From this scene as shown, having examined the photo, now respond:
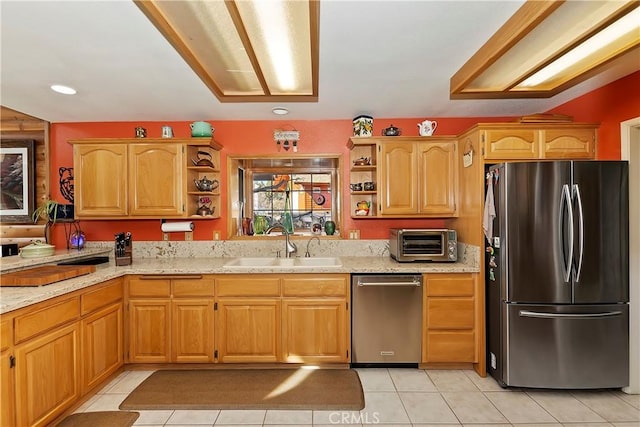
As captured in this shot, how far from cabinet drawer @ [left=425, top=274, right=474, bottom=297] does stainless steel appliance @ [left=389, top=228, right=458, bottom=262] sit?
23 cm

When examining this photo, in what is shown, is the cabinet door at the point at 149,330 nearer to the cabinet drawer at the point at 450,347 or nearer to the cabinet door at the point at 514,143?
the cabinet drawer at the point at 450,347

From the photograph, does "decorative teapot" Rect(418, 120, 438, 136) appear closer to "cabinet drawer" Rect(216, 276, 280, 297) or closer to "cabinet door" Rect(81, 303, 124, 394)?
"cabinet drawer" Rect(216, 276, 280, 297)

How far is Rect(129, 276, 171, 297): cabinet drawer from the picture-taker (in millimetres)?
2752

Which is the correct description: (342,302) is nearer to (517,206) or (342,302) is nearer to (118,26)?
(517,206)

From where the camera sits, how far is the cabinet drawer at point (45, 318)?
5.93 ft

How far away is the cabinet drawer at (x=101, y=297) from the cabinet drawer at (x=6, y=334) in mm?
515

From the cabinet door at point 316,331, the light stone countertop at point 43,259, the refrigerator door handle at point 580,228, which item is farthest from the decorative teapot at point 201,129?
the refrigerator door handle at point 580,228

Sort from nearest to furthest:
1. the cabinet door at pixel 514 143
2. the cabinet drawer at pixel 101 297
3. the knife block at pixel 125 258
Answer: the cabinet drawer at pixel 101 297 < the cabinet door at pixel 514 143 < the knife block at pixel 125 258

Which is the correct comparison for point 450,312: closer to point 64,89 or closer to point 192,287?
point 192,287

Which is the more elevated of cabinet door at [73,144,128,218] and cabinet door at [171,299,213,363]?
cabinet door at [73,144,128,218]

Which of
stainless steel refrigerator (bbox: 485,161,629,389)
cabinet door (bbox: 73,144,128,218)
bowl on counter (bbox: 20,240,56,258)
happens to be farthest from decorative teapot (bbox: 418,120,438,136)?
bowl on counter (bbox: 20,240,56,258)

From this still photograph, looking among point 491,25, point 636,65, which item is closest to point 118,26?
point 491,25

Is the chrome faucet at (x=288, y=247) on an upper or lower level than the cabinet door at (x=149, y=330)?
upper

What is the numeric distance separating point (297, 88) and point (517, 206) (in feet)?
6.32
